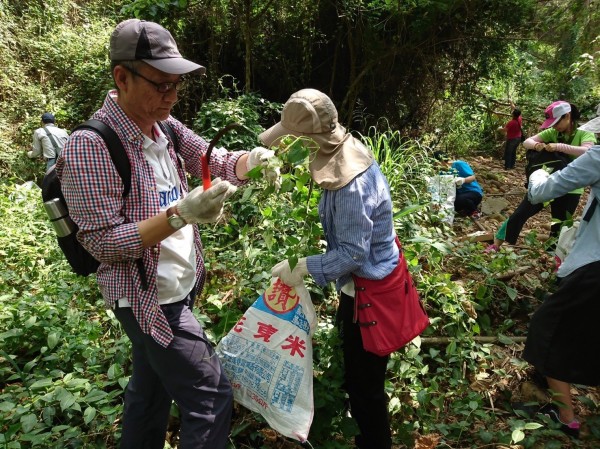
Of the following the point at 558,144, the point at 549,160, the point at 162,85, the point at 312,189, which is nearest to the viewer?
the point at 162,85

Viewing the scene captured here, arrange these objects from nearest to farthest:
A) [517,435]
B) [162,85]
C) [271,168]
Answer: [162,85]
[271,168]
[517,435]

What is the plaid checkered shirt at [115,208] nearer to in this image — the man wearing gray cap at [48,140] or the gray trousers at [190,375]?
the gray trousers at [190,375]

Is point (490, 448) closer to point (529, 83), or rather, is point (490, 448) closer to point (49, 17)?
point (529, 83)

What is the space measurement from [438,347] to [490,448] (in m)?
0.71

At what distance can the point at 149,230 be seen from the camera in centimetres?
136

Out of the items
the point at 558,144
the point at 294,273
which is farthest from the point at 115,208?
the point at 558,144

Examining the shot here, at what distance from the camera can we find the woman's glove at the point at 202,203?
1354 mm

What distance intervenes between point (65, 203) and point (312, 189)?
3.94 ft

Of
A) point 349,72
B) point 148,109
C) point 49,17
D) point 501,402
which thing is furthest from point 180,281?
point 49,17

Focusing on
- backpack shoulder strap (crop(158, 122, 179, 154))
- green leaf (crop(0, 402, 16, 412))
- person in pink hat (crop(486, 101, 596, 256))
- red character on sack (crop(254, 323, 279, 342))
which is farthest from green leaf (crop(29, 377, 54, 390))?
person in pink hat (crop(486, 101, 596, 256))

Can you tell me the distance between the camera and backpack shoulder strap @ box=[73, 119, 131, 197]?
139 centimetres

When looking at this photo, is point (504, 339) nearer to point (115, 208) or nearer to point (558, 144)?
point (558, 144)

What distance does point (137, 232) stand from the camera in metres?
1.35

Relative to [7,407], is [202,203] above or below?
above
